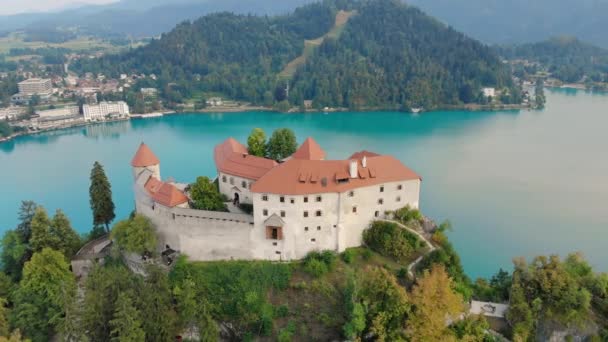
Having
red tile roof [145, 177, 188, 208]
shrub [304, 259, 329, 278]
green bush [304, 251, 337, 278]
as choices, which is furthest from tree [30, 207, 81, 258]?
shrub [304, 259, 329, 278]

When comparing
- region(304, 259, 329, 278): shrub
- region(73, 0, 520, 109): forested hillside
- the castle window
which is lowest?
region(304, 259, 329, 278): shrub

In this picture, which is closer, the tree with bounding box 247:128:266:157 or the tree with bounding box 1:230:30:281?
the tree with bounding box 1:230:30:281

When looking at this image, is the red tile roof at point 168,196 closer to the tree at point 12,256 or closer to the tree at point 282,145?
the tree at point 282,145

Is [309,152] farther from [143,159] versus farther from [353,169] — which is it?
[143,159]

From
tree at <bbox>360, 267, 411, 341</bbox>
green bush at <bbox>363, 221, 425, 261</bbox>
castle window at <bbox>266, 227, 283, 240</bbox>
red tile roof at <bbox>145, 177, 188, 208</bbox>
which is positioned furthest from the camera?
red tile roof at <bbox>145, 177, 188, 208</bbox>

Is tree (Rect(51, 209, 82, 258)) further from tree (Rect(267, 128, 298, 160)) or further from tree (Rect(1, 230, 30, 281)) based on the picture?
tree (Rect(267, 128, 298, 160))

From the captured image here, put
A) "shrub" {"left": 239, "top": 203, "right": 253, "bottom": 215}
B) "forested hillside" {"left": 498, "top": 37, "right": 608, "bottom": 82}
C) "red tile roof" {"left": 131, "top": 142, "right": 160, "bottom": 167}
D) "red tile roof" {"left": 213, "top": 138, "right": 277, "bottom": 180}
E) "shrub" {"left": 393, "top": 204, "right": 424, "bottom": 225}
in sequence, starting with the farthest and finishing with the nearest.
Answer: "forested hillside" {"left": 498, "top": 37, "right": 608, "bottom": 82}, "red tile roof" {"left": 131, "top": 142, "right": 160, "bottom": 167}, "shrub" {"left": 239, "top": 203, "right": 253, "bottom": 215}, "red tile roof" {"left": 213, "top": 138, "right": 277, "bottom": 180}, "shrub" {"left": 393, "top": 204, "right": 424, "bottom": 225}

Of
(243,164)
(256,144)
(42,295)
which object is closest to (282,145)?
(256,144)
